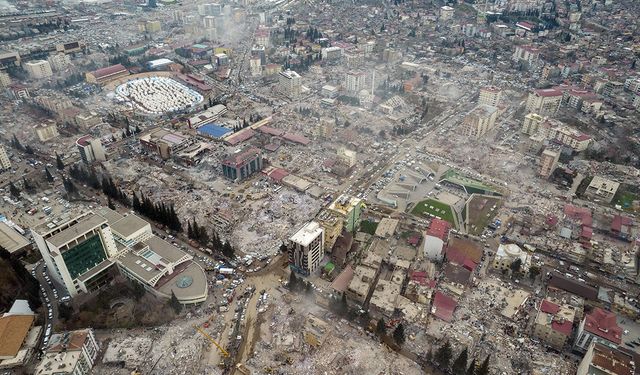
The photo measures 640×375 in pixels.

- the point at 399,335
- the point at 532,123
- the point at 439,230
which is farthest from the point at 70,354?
the point at 532,123

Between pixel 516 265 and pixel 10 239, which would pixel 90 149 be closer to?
pixel 10 239

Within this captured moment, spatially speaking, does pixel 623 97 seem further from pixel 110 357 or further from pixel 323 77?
pixel 110 357

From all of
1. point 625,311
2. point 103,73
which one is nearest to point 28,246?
point 103,73

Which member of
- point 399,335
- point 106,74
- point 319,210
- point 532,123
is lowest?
point 319,210

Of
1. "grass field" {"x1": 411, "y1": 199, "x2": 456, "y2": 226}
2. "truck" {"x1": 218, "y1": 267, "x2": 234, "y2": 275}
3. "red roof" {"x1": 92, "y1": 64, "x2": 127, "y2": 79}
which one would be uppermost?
"red roof" {"x1": 92, "y1": 64, "x2": 127, "y2": 79}

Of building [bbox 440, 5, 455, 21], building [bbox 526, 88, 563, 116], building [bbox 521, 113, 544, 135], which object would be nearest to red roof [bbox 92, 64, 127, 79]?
building [bbox 521, 113, 544, 135]

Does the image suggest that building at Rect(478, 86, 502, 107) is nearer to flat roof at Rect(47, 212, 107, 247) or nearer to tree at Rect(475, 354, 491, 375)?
tree at Rect(475, 354, 491, 375)
